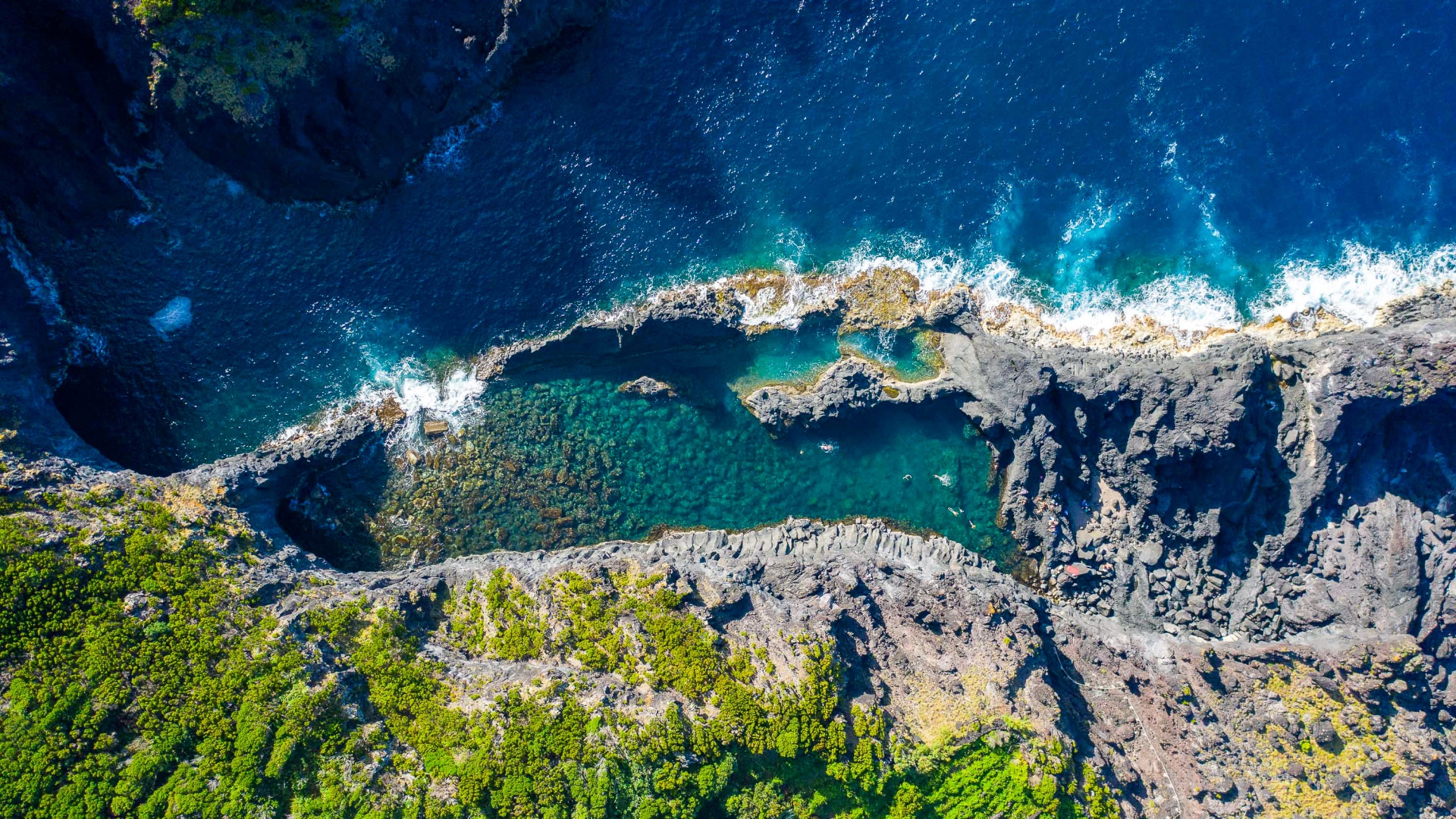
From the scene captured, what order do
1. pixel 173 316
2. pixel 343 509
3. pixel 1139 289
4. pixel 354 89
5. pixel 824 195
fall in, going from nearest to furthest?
pixel 354 89, pixel 173 316, pixel 1139 289, pixel 343 509, pixel 824 195

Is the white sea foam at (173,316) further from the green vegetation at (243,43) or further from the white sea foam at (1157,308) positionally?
the white sea foam at (1157,308)

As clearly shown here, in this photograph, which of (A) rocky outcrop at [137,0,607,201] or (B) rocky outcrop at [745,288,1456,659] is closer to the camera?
(B) rocky outcrop at [745,288,1456,659]

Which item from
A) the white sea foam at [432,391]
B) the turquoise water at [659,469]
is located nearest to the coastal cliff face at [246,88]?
the white sea foam at [432,391]

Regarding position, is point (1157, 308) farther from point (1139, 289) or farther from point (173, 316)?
point (173, 316)

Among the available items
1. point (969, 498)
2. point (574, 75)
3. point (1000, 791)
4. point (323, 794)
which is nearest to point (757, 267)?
point (574, 75)

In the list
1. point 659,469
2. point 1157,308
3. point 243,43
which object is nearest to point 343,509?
point 659,469

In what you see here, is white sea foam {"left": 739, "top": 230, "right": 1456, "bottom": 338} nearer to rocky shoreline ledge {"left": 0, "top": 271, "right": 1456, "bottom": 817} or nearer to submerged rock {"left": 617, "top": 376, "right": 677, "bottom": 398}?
rocky shoreline ledge {"left": 0, "top": 271, "right": 1456, "bottom": 817}

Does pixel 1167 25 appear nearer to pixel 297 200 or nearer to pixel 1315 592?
pixel 1315 592

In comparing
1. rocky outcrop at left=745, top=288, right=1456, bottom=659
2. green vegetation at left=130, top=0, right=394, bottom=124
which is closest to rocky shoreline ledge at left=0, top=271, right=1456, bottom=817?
rocky outcrop at left=745, top=288, right=1456, bottom=659
